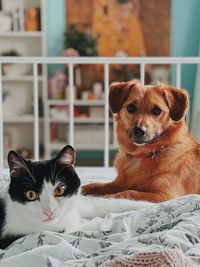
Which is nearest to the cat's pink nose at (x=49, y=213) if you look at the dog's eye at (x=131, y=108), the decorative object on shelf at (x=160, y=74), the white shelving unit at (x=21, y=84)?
the dog's eye at (x=131, y=108)

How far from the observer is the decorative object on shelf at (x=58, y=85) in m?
4.65

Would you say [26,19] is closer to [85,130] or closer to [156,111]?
[85,130]

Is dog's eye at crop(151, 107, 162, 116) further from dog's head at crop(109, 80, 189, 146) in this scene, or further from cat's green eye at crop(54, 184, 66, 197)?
cat's green eye at crop(54, 184, 66, 197)

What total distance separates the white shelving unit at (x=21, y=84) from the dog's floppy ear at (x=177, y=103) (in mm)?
2912

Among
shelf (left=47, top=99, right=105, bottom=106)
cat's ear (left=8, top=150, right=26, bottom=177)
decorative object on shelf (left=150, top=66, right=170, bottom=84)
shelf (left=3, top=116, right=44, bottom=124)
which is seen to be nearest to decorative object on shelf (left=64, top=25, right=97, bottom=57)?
shelf (left=47, top=99, right=105, bottom=106)

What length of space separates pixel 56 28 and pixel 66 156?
3519 mm

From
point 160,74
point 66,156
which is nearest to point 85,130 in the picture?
point 160,74

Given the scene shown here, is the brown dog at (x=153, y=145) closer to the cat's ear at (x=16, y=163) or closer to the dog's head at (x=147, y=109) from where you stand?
the dog's head at (x=147, y=109)

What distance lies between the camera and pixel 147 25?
15.5 feet

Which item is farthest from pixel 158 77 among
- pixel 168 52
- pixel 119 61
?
pixel 119 61

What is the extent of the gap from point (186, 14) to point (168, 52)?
0.34 meters

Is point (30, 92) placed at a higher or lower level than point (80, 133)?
higher

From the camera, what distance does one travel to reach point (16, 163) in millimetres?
1268

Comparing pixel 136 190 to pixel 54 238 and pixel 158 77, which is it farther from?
pixel 158 77
